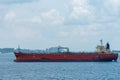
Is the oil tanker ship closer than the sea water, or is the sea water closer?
the sea water

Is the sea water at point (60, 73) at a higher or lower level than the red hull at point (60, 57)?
lower

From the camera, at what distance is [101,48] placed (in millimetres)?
124625

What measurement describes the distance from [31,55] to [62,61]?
8406 millimetres

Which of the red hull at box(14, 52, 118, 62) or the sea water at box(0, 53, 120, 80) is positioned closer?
the sea water at box(0, 53, 120, 80)

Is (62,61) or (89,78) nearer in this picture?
(89,78)

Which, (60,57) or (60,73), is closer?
(60,73)

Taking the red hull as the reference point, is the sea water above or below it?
below

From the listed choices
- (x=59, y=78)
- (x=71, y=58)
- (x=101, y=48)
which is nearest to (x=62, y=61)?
(x=71, y=58)

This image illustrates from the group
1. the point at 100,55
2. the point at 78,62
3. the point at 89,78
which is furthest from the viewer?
the point at 78,62

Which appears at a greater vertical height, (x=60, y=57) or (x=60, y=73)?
(x=60, y=57)

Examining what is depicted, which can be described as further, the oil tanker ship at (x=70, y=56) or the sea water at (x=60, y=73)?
the oil tanker ship at (x=70, y=56)

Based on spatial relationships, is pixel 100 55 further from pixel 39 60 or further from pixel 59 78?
A: pixel 59 78


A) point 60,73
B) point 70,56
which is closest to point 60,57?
point 70,56

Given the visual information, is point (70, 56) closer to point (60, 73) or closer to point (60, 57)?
point (60, 57)
